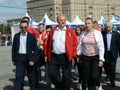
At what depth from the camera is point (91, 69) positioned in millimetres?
8422

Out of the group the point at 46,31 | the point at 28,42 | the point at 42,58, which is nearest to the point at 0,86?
the point at 42,58

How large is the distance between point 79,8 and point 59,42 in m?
125

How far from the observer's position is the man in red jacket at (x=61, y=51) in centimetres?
823

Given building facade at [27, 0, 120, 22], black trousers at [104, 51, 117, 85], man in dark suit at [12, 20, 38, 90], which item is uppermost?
building facade at [27, 0, 120, 22]

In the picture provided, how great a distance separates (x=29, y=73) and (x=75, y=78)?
11.7 feet

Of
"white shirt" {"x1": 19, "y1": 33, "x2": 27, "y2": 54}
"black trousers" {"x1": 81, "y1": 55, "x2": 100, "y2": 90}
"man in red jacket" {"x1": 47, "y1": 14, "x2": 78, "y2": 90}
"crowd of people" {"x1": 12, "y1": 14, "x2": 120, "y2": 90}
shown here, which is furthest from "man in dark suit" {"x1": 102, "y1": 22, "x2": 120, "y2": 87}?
"white shirt" {"x1": 19, "y1": 33, "x2": 27, "y2": 54}

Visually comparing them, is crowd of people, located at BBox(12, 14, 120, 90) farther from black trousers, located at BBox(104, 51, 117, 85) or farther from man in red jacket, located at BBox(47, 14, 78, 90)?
black trousers, located at BBox(104, 51, 117, 85)

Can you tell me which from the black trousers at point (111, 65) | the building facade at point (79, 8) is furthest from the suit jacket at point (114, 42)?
the building facade at point (79, 8)

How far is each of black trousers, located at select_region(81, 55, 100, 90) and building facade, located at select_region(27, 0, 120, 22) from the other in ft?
398

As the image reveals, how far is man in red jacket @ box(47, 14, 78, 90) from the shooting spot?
823cm

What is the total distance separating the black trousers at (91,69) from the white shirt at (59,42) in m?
0.58

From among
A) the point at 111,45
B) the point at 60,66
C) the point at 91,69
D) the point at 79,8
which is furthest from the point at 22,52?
the point at 79,8

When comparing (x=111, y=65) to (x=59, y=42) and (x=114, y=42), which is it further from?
(x=59, y=42)

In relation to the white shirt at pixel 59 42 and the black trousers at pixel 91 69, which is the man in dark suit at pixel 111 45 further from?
the white shirt at pixel 59 42
